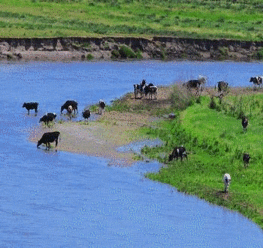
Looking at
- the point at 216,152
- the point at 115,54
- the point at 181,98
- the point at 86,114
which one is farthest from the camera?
the point at 115,54

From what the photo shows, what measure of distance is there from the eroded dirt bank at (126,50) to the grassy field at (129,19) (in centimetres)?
132

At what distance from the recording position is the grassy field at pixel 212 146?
33375 millimetres

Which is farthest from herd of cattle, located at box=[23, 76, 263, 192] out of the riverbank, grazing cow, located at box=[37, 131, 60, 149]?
the riverbank

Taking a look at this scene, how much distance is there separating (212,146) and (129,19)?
185ft

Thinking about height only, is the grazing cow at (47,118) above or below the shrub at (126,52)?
above

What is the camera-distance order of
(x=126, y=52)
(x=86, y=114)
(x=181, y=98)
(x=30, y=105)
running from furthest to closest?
1. (x=126, y=52)
2. (x=181, y=98)
3. (x=30, y=105)
4. (x=86, y=114)

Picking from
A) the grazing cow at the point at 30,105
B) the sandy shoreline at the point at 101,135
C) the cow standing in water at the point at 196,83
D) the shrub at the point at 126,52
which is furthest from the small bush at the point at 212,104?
the shrub at the point at 126,52

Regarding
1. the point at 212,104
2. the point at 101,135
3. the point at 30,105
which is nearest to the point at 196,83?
the point at 212,104

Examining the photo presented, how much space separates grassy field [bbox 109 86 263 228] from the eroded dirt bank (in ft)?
77.6

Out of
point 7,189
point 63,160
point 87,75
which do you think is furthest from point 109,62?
point 7,189

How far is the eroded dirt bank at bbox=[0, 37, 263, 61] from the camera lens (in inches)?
2987

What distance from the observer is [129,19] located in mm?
95688

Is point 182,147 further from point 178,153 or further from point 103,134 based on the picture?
point 103,134

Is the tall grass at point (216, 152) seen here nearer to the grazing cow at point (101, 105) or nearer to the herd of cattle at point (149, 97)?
the herd of cattle at point (149, 97)
